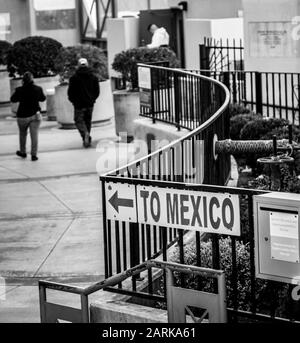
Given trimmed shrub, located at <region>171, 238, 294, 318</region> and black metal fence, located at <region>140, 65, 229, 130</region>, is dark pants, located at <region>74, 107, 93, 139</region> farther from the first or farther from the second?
trimmed shrub, located at <region>171, 238, 294, 318</region>

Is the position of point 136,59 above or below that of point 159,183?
above

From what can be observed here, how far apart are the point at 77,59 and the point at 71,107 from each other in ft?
3.67

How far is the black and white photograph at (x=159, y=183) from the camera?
618 cm

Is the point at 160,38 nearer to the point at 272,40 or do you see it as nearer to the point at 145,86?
the point at 145,86

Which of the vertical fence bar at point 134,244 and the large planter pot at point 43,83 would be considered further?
the large planter pot at point 43,83

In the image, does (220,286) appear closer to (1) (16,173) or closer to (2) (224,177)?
(2) (224,177)

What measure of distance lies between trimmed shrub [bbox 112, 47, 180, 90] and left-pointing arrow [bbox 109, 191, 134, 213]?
1236 centimetres

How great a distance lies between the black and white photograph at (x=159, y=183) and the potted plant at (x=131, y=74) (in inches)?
1.5

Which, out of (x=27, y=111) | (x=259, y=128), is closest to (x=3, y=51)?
(x=27, y=111)

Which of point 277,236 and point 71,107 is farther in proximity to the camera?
point 71,107

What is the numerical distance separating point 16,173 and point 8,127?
6.87m

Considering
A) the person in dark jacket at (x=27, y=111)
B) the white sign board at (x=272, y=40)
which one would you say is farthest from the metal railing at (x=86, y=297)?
the person in dark jacket at (x=27, y=111)

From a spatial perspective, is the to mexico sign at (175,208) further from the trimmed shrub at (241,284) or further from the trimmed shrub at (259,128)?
the trimmed shrub at (259,128)

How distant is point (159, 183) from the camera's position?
656 cm
